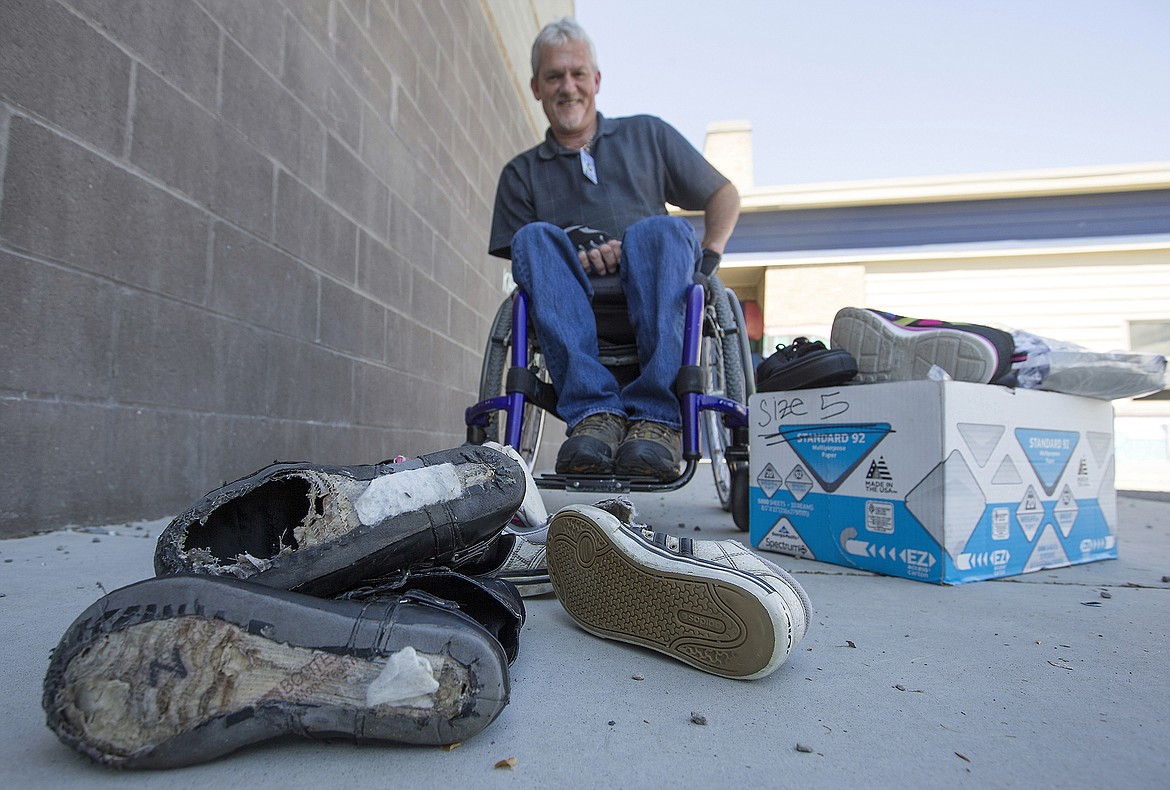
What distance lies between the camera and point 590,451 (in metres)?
1.47

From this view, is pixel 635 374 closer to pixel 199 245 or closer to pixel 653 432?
pixel 653 432

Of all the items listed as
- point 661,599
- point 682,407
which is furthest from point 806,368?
point 661,599

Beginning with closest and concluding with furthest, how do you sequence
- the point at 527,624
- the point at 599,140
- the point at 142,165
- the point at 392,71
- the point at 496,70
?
the point at 527,624
the point at 142,165
the point at 599,140
the point at 392,71
the point at 496,70

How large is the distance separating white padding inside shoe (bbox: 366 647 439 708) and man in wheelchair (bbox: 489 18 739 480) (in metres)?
0.98

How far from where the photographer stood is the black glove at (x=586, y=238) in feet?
6.27

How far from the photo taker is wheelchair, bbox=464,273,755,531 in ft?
5.27

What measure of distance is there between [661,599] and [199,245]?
55.7 inches

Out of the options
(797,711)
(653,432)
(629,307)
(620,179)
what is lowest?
(797,711)

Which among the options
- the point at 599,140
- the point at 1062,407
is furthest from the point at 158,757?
the point at 599,140

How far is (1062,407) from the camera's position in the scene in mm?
1396

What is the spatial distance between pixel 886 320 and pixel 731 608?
97cm

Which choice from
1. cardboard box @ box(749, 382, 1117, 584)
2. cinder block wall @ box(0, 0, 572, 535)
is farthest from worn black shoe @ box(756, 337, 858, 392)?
cinder block wall @ box(0, 0, 572, 535)

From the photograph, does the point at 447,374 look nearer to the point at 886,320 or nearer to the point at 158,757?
the point at 886,320

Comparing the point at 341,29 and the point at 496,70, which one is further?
the point at 496,70
